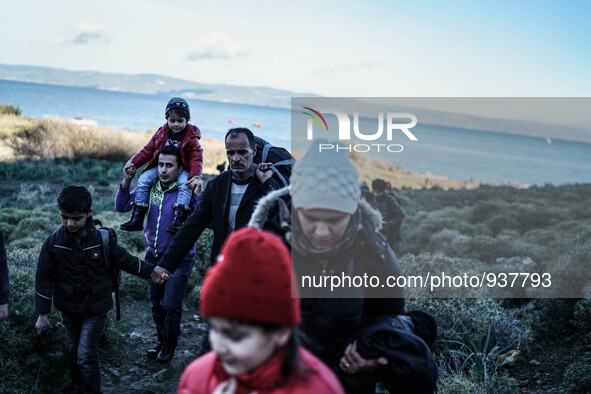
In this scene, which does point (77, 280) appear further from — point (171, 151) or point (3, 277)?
point (171, 151)

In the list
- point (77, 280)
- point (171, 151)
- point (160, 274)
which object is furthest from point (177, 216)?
point (77, 280)

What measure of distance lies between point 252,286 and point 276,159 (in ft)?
10.8

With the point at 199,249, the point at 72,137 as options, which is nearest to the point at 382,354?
the point at 199,249

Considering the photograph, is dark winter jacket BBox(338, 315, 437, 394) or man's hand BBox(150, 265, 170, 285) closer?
dark winter jacket BBox(338, 315, 437, 394)

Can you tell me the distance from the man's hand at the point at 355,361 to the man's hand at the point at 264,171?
2194mm

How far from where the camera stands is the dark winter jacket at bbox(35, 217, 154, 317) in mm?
3943

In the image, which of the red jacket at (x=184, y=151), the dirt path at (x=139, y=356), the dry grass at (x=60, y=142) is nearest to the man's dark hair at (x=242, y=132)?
the red jacket at (x=184, y=151)

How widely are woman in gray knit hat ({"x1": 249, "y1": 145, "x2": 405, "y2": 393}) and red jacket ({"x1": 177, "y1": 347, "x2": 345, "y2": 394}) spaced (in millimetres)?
706

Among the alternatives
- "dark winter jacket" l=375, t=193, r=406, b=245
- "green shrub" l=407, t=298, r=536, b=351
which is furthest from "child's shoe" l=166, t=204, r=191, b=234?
"dark winter jacket" l=375, t=193, r=406, b=245

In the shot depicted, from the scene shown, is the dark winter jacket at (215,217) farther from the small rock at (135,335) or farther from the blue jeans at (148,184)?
the small rock at (135,335)

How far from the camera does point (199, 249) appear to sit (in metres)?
9.12

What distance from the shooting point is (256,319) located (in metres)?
1.53

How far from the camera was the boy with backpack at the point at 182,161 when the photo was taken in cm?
522

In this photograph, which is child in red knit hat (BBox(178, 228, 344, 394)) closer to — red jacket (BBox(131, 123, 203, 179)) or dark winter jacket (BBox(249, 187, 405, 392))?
dark winter jacket (BBox(249, 187, 405, 392))
